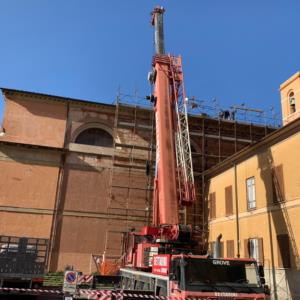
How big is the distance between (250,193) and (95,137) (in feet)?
38.9

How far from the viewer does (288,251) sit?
1742cm

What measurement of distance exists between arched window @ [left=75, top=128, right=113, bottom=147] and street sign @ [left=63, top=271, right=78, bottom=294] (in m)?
16.1

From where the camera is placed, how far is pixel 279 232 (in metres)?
18.2

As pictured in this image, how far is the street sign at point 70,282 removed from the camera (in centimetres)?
1186

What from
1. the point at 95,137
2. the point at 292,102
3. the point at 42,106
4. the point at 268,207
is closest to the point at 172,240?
the point at 268,207

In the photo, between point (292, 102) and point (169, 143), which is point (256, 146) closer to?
point (169, 143)

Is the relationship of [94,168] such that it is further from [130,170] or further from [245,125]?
[245,125]

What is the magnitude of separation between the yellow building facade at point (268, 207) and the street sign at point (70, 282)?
9.93m

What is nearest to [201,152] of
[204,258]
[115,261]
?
[115,261]

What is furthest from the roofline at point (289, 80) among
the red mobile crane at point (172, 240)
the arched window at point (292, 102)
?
the red mobile crane at point (172, 240)

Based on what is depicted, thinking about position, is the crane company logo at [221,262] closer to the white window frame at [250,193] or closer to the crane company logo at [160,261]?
the crane company logo at [160,261]

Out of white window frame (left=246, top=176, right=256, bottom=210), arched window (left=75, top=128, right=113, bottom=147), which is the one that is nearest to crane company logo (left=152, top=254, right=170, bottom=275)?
A: white window frame (left=246, top=176, right=256, bottom=210)

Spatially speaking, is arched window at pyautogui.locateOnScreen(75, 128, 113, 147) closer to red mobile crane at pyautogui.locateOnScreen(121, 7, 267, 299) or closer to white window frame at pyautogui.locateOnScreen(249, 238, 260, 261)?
red mobile crane at pyautogui.locateOnScreen(121, 7, 267, 299)

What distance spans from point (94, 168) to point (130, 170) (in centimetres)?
249
